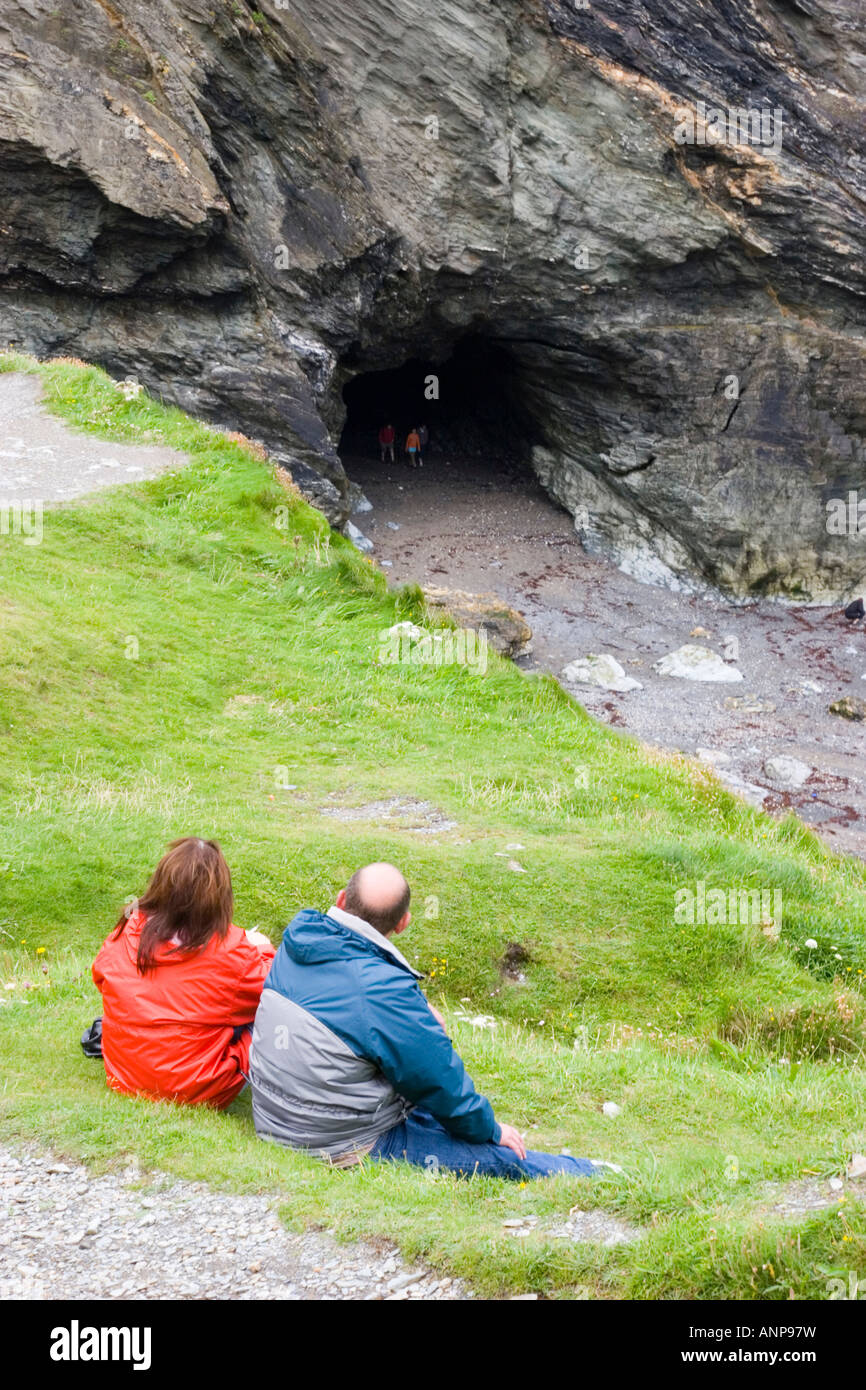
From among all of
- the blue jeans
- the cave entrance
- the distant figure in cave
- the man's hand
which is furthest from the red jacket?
the distant figure in cave

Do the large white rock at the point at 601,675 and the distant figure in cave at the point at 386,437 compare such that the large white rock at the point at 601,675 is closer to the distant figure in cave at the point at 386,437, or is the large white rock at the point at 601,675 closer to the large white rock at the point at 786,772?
the large white rock at the point at 786,772

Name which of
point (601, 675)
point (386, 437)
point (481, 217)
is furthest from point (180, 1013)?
point (386, 437)

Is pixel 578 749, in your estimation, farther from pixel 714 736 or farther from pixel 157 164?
pixel 157 164

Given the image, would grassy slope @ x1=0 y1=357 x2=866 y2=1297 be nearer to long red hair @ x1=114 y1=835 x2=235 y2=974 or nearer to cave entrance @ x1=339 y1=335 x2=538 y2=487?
long red hair @ x1=114 y1=835 x2=235 y2=974

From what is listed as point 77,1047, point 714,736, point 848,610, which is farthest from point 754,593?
point 77,1047

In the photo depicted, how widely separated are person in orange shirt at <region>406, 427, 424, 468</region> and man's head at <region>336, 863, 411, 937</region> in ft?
126

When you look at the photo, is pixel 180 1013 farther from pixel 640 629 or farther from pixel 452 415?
pixel 452 415

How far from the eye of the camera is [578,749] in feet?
53.4

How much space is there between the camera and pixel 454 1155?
6.27m

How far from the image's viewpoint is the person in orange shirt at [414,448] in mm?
43188

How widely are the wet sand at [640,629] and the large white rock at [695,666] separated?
0.38 meters

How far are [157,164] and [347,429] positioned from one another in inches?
661

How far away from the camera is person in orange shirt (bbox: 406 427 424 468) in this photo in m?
43.2

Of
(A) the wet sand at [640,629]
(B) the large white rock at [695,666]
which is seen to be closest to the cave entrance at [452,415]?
(A) the wet sand at [640,629]
